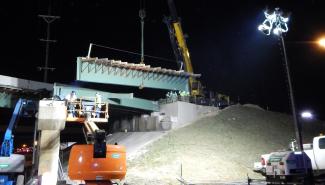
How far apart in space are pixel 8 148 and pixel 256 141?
69.0 ft

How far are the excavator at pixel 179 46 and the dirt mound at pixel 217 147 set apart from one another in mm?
4780

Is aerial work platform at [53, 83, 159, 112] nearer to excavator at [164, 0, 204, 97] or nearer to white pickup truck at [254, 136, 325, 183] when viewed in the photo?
excavator at [164, 0, 204, 97]

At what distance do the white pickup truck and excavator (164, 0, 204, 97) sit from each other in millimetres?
24752

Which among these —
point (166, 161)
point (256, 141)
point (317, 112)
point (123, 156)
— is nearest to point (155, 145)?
point (166, 161)

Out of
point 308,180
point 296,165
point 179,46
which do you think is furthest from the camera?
point 179,46

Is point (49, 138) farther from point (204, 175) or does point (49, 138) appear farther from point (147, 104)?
point (147, 104)

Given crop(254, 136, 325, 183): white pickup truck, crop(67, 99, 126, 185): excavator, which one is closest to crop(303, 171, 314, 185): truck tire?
crop(254, 136, 325, 183): white pickup truck

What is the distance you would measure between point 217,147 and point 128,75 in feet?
43.4

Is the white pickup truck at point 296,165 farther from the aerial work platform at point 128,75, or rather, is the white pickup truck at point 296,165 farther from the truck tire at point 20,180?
the aerial work platform at point 128,75

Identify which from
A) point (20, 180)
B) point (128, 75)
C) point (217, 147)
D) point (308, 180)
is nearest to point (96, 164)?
point (308, 180)

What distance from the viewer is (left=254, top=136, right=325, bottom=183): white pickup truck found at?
1355 cm

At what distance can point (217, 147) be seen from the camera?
91.0 ft

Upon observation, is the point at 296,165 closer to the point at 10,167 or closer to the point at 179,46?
the point at 10,167

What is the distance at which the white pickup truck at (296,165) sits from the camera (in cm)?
1355
